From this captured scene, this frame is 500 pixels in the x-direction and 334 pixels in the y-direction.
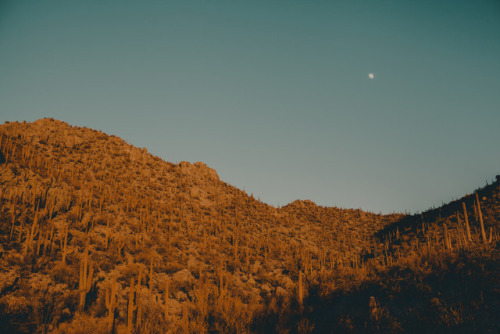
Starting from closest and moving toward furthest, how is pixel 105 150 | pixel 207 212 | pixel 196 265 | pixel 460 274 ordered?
pixel 460 274
pixel 196 265
pixel 207 212
pixel 105 150

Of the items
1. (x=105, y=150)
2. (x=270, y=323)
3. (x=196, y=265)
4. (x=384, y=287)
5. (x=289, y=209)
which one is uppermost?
(x=105, y=150)

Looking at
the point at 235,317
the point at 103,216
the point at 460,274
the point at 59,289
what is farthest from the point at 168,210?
the point at 460,274

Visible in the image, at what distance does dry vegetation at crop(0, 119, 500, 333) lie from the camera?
8.68 m

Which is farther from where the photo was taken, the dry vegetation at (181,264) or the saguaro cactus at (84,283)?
the saguaro cactus at (84,283)

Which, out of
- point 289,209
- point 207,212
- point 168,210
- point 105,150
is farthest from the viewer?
point 289,209

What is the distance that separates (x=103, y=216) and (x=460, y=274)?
60.7ft

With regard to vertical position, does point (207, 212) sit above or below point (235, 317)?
above

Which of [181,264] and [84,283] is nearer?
[84,283]

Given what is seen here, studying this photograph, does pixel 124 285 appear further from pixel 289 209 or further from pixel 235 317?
pixel 289 209

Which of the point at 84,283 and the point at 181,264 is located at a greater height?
the point at 181,264

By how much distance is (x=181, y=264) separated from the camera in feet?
46.0

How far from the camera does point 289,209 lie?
1400 inches

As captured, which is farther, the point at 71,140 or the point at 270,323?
the point at 71,140

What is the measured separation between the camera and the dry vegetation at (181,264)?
8680 millimetres
